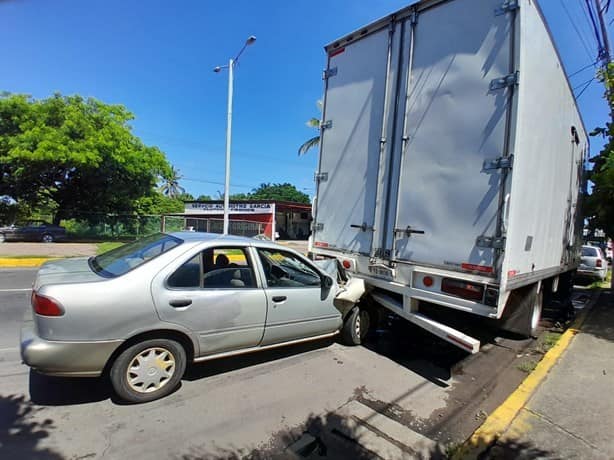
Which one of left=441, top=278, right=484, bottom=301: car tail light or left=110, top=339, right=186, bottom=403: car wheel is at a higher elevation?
left=441, top=278, right=484, bottom=301: car tail light

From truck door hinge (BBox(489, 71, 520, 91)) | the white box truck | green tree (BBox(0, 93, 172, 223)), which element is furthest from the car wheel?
green tree (BBox(0, 93, 172, 223))

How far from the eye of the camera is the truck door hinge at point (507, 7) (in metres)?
3.41

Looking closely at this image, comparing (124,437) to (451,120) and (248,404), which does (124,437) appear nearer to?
(248,404)

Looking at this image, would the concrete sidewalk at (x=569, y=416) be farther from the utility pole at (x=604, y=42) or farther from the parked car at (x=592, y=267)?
the parked car at (x=592, y=267)

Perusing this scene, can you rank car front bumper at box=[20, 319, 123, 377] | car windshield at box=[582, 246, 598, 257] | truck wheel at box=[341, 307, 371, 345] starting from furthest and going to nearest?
1. car windshield at box=[582, 246, 598, 257]
2. truck wheel at box=[341, 307, 371, 345]
3. car front bumper at box=[20, 319, 123, 377]

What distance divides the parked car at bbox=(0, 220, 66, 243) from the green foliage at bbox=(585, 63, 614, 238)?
23.6m

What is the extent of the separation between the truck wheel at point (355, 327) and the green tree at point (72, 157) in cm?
1817

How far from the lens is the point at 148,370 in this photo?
3.17m

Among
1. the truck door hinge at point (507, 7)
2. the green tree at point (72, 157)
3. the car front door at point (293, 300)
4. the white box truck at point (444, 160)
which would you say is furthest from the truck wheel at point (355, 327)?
the green tree at point (72, 157)

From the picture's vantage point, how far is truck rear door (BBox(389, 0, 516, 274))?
3.55 m

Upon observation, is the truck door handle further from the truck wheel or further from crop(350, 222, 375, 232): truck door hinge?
the truck wheel

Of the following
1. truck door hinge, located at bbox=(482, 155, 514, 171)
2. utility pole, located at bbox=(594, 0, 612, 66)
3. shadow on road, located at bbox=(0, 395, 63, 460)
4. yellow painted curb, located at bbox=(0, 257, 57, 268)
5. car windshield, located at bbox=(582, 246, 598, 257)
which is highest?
utility pole, located at bbox=(594, 0, 612, 66)

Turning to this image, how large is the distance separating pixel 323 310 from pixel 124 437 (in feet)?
7.87

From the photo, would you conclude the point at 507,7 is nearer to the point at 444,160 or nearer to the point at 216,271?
the point at 444,160
